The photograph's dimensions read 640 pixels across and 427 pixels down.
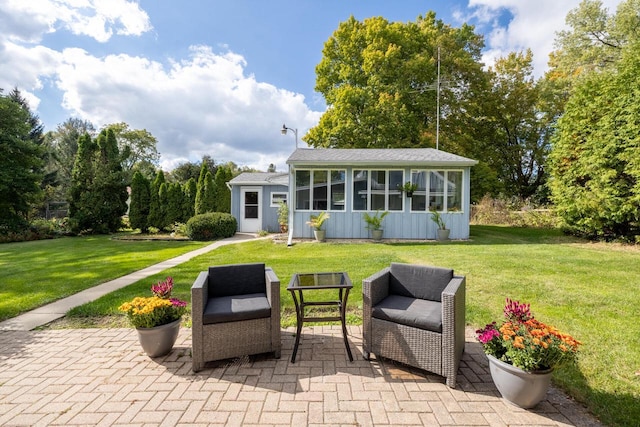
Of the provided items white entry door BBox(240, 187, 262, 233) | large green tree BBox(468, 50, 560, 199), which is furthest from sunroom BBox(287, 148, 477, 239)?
large green tree BBox(468, 50, 560, 199)

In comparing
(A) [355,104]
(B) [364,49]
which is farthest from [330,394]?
(B) [364,49]

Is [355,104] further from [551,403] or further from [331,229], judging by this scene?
[551,403]

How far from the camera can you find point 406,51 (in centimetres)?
1748

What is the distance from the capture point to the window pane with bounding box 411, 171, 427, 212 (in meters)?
10.1

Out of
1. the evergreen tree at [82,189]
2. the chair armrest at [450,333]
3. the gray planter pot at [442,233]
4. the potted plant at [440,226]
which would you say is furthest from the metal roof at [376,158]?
the evergreen tree at [82,189]

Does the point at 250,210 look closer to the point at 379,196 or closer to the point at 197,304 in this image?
the point at 379,196

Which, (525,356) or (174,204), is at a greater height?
(174,204)

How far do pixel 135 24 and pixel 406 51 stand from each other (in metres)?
15.2

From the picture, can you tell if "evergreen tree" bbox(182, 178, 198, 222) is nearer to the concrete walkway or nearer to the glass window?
the glass window

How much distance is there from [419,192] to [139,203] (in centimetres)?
1287

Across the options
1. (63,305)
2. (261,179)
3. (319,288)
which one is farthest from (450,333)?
(261,179)

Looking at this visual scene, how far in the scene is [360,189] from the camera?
10.2m

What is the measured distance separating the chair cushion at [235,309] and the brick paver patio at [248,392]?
0.47 m

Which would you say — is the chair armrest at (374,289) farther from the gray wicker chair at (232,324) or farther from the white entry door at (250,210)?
the white entry door at (250,210)
